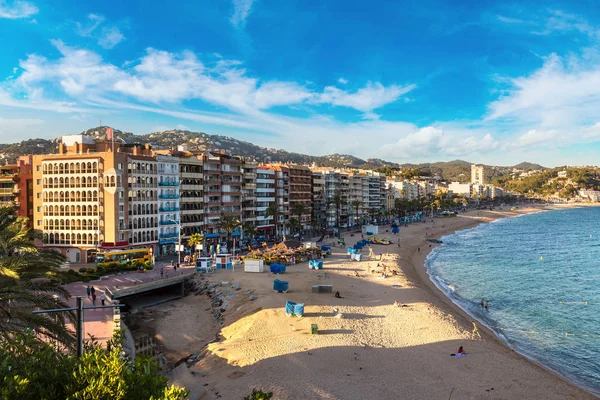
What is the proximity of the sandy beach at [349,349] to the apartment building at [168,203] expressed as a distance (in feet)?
79.5

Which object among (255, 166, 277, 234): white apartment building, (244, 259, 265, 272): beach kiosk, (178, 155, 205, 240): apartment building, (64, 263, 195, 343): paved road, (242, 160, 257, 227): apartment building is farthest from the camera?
(255, 166, 277, 234): white apartment building

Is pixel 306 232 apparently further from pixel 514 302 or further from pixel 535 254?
pixel 514 302

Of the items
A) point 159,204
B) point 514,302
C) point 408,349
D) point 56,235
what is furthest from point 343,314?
point 56,235

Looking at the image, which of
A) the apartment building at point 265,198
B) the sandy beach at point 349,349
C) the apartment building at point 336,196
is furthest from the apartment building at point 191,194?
the apartment building at point 336,196

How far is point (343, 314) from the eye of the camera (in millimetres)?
36000

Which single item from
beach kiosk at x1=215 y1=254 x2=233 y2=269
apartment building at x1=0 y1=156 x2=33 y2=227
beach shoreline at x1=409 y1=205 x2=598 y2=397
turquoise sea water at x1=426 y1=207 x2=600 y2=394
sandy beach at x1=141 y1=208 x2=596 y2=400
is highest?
apartment building at x1=0 y1=156 x2=33 y2=227

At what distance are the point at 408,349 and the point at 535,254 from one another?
66.3 metres

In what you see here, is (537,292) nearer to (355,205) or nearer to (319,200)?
(319,200)

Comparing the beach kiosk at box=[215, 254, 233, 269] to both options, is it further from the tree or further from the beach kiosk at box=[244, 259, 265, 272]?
the tree

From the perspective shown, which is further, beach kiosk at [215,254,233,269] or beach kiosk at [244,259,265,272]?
beach kiosk at [215,254,233,269]

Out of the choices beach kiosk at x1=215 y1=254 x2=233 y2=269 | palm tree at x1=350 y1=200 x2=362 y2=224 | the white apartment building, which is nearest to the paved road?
beach kiosk at x1=215 y1=254 x2=233 y2=269

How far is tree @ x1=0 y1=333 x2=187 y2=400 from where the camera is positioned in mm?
9641

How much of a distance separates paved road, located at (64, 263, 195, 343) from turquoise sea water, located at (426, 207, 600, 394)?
30.1 m

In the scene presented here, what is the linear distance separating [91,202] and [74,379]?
184 feet
